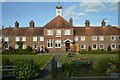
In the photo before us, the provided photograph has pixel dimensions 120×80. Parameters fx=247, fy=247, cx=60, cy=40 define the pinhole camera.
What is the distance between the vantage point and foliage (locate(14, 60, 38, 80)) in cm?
1354

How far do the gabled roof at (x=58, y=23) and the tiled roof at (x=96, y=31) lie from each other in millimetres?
3952

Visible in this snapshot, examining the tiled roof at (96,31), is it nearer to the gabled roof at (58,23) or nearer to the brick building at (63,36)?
the brick building at (63,36)

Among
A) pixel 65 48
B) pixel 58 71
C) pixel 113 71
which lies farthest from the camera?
pixel 65 48

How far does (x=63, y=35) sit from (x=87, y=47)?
667 centimetres

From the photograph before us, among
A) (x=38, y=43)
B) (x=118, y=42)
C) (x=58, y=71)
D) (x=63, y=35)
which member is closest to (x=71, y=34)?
(x=63, y=35)

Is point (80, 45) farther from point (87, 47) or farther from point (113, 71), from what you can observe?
point (113, 71)

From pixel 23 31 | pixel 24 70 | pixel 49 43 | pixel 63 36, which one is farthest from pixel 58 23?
pixel 24 70

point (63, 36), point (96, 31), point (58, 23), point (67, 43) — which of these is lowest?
point (67, 43)

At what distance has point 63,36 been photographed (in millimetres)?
57750

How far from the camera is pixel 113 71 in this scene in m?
14.8

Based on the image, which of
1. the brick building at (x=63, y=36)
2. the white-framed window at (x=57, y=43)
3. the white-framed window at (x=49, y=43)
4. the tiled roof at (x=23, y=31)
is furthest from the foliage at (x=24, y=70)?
the tiled roof at (x=23, y=31)

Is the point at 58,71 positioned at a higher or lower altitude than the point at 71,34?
lower

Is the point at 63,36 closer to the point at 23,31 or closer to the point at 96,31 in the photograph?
the point at 96,31

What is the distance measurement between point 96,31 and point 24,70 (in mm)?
48921
